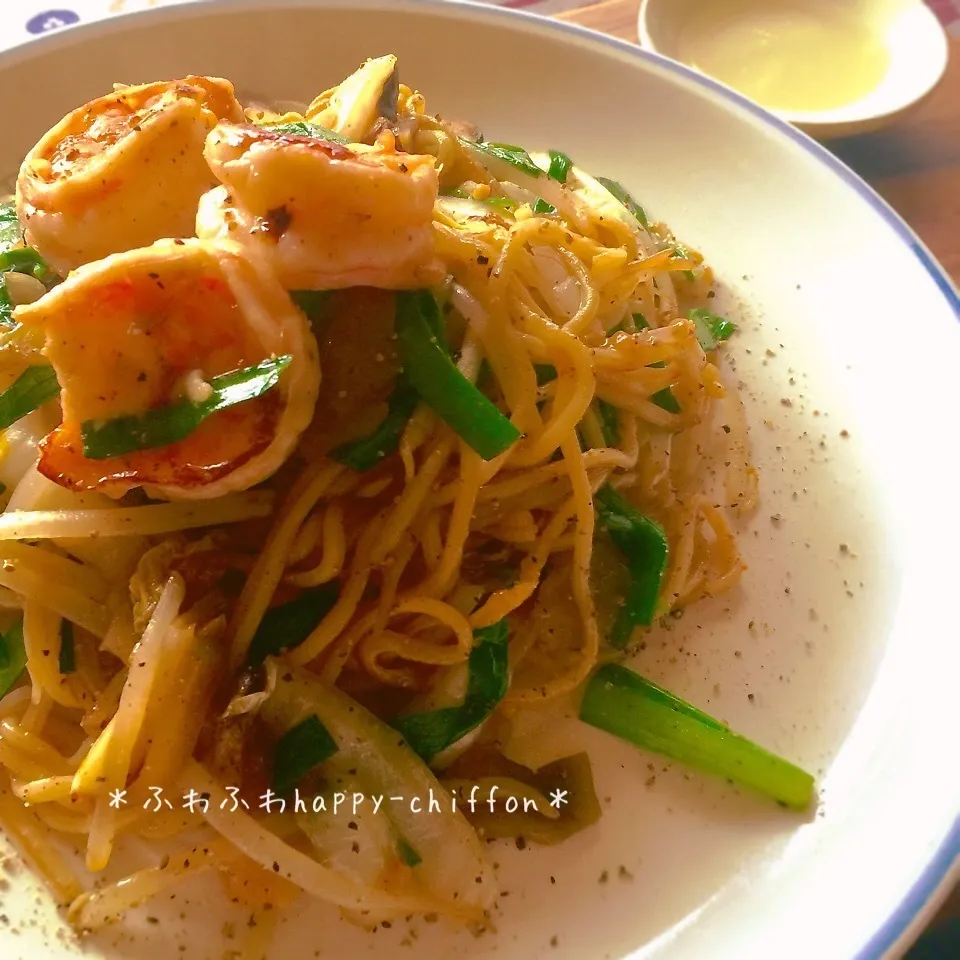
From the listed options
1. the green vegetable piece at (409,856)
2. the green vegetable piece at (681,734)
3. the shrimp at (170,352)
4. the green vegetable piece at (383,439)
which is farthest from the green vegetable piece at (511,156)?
the green vegetable piece at (409,856)

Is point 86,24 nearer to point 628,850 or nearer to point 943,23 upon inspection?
point 628,850

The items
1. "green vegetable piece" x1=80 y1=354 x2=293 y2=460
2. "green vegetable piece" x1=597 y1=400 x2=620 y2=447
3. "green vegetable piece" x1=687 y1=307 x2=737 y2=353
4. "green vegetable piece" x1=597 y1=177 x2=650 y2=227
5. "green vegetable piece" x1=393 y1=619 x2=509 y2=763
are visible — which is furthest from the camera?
"green vegetable piece" x1=597 y1=177 x2=650 y2=227

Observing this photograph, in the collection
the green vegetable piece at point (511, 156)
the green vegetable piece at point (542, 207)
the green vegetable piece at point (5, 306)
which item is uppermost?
the green vegetable piece at point (511, 156)

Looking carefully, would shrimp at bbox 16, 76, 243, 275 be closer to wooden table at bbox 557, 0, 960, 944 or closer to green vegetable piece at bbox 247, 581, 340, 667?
green vegetable piece at bbox 247, 581, 340, 667

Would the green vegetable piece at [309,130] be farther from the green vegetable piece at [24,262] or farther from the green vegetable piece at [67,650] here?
the green vegetable piece at [67,650]

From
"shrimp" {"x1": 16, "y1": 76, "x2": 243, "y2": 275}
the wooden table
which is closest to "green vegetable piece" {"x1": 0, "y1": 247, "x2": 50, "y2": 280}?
"shrimp" {"x1": 16, "y1": 76, "x2": 243, "y2": 275}

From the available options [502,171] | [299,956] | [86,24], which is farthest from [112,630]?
[86,24]

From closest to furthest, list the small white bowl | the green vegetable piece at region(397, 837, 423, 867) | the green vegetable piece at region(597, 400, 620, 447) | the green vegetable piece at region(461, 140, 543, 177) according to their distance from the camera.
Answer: the green vegetable piece at region(397, 837, 423, 867)
the green vegetable piece at region(597, 400, 620, 447)
the green vegetable piece at region(461, 140, 543, 177)
the small white bowl
